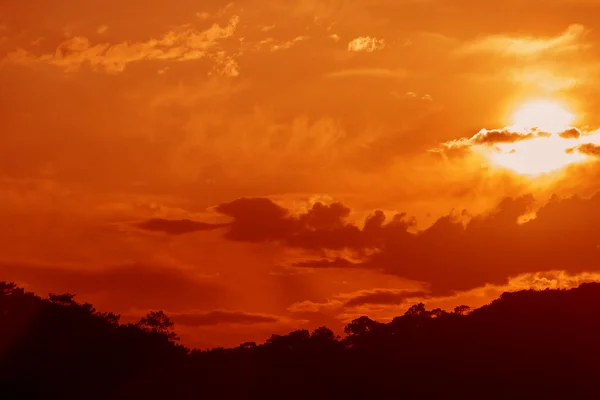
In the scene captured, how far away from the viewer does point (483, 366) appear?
3568 inches

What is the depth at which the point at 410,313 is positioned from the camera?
11588cm

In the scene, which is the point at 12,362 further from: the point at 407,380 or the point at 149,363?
the point at 407,380

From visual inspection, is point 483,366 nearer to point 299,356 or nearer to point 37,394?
point 299,356

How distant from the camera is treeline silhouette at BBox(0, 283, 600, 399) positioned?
87438 mm

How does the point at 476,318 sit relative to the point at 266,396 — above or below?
above

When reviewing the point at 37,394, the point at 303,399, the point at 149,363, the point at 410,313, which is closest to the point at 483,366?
the point at 303,399

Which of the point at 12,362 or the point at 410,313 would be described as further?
the point at 410,313

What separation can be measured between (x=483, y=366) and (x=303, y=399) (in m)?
17.1

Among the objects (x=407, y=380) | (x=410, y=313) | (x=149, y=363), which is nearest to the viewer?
(x=407, y=380)

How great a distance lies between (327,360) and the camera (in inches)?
3871

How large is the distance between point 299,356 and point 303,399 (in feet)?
39.0

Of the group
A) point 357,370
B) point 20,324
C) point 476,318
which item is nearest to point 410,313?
point 476,318

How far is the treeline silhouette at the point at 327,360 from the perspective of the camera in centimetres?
8744

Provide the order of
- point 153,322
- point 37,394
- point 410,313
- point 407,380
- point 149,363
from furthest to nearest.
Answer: point 410,313 < point 153,322 < point 149,363 < point 407,380 < point 37,394
